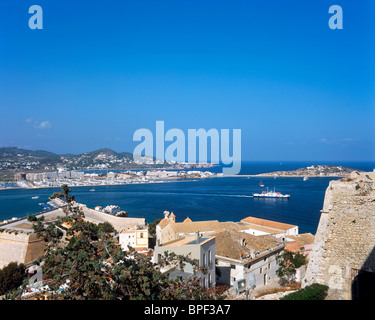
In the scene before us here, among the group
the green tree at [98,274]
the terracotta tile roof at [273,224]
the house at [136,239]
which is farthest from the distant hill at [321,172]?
the green tree at [98,274]

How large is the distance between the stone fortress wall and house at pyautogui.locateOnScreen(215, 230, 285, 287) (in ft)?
17.1

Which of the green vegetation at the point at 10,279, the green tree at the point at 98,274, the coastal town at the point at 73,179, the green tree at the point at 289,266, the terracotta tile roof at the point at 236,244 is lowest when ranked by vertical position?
the coastal town at the point at 73,179

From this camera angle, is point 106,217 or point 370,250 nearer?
point 370,250

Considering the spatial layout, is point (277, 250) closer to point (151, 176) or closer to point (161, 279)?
point (161, 279)

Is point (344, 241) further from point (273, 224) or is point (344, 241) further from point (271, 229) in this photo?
point (273, 224)

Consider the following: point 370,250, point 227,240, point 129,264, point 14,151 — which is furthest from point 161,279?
point 14,151

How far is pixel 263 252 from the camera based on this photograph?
11.2 meters

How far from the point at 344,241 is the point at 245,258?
635 centimetres

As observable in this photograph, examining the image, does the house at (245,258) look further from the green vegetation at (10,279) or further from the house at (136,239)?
the green vegetation at (10,279)

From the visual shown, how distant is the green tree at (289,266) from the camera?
9.95 m

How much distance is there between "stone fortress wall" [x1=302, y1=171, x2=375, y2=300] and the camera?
4125mm

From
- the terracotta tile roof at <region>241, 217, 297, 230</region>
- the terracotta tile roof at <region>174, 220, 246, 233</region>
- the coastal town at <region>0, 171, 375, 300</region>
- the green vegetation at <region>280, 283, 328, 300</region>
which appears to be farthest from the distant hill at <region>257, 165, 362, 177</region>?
the green vegetation at <region>280, 283, 328, 300</region>
